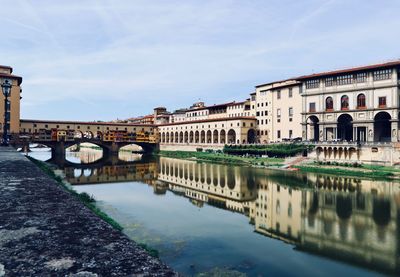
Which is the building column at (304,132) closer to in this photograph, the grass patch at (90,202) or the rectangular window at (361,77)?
the rectangular window at (361,77)

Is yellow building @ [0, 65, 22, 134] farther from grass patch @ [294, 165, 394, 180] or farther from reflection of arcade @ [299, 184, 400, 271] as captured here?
reflection of arcade @ [299, 184, 400, 271]

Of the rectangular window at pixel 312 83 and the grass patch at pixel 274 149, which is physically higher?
the rectangular window at pixel 312 83

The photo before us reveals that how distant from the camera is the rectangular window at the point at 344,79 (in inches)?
2393

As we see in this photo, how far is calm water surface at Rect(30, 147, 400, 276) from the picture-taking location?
15.6m

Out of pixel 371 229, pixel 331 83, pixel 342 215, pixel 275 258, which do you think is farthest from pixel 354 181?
pixel 275 258

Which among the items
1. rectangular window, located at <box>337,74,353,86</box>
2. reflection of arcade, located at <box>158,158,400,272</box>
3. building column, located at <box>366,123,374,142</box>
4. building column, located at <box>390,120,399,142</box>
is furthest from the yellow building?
building column, located at <box>390,120,399,142</box>

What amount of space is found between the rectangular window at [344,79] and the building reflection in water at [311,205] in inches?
916

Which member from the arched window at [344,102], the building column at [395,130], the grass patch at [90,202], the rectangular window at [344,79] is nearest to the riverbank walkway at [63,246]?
the grass patch at [90,202]

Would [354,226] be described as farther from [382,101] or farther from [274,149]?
[274,149]

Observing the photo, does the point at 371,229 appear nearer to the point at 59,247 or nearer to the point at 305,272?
the point at 305,272

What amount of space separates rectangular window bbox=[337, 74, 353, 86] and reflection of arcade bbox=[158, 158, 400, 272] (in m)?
23.4

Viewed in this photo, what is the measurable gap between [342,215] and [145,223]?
Answer: 52.8ft

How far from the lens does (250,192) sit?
36312 millimetres

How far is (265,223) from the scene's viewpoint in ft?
77.7
